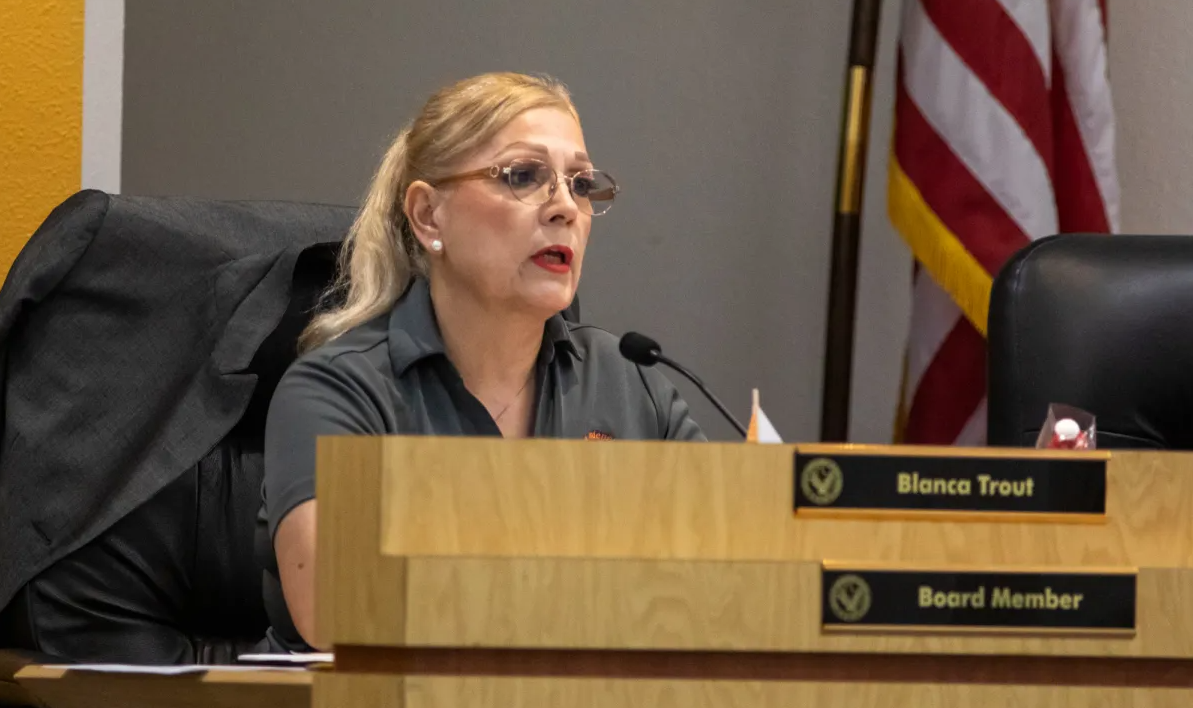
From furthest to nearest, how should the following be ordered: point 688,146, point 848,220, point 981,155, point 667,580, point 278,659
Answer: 1. point 688,146
2. point 848,220
3. point 981,155
4. point 278,659
5. point 667,580

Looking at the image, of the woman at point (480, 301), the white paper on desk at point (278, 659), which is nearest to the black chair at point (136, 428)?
the woman at point (480, 301)

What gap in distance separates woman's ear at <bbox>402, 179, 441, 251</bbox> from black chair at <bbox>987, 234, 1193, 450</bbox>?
660 mm

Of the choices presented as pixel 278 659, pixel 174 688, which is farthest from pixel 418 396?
pixel 174 688

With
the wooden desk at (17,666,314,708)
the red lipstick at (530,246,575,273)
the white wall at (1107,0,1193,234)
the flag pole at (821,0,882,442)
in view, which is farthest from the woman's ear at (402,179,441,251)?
the white wall at (1107,0,1193,234)

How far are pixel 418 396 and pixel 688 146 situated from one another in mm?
1495

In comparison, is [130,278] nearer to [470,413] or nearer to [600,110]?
[470,413]

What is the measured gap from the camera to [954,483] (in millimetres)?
810

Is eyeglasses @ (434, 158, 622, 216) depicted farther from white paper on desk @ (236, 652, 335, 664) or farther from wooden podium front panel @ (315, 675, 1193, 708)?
wooden podium front panel @ (315, 675, 1193, 708)

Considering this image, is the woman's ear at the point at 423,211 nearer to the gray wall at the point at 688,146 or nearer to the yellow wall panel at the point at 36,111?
the yellow wall panel at the point at 36,111

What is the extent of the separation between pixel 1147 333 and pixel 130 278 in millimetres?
1176

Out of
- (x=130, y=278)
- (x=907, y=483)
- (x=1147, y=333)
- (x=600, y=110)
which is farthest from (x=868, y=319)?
(x=907, y=483)

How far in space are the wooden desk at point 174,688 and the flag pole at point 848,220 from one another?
5.88ft

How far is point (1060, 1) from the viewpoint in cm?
263

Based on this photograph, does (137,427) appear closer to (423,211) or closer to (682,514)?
(423,211)
